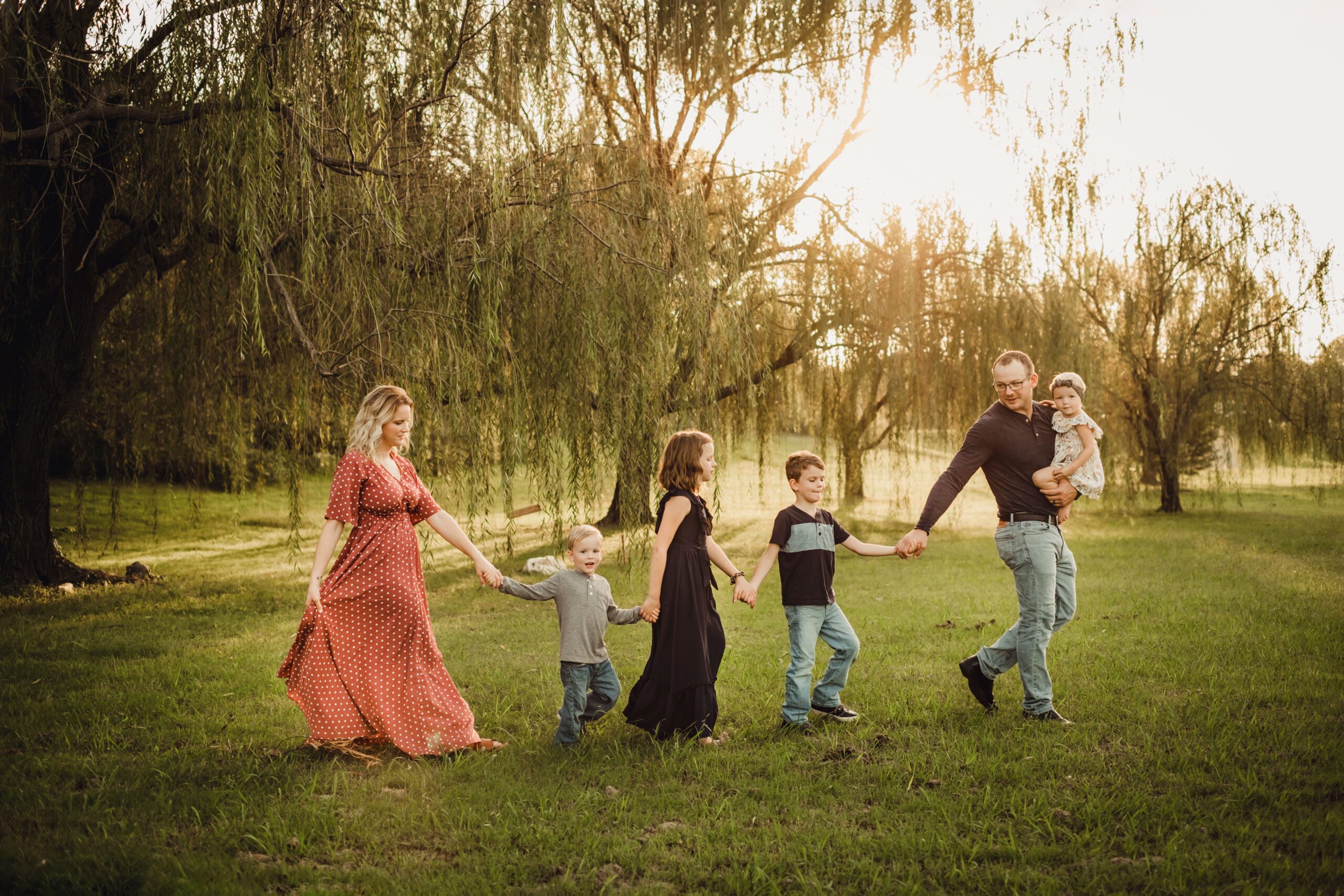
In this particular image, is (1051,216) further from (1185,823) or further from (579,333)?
(1185,823)

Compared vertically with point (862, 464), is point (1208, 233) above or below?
above

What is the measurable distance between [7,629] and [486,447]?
14.7 feet

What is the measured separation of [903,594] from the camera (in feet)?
32.9

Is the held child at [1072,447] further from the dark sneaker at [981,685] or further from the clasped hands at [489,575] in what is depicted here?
the clasped hands at [489,575]

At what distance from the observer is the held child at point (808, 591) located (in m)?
4.83

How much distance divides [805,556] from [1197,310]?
16483mm

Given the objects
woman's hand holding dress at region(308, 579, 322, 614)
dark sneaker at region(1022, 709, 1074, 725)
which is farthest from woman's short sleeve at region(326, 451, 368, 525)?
dark sneaker at region(1022, 709, 1074, 725)

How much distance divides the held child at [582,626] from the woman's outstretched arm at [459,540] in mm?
97

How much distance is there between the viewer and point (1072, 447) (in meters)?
4.88

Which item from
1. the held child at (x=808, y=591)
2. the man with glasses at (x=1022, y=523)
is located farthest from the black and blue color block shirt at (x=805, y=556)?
the man with glasses at (x=1022, y=523)

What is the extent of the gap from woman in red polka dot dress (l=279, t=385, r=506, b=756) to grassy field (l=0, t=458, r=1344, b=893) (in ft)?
0.69

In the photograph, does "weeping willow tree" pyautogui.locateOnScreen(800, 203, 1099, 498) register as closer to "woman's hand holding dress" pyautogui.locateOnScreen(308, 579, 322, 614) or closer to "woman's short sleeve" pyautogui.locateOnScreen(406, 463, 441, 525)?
"woman's short sleeve" pyautogui.locateOnScreen(406, 463, 441, 525)

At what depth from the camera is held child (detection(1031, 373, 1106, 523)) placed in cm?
478

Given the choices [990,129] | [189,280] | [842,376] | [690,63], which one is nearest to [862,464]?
[842,376]
